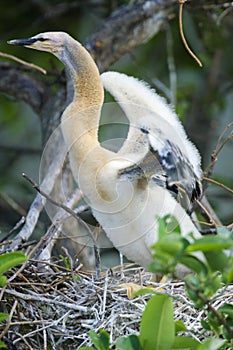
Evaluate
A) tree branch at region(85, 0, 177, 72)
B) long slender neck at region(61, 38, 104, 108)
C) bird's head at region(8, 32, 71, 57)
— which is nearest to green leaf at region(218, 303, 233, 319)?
long slender neck at region(61, 38, 104, 108)

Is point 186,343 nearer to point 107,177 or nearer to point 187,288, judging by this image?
point 187,288

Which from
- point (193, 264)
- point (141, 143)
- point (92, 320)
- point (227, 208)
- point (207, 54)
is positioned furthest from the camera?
point (227, 208)

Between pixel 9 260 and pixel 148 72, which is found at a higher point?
pixel 9 260

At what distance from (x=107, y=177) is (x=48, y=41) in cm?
55

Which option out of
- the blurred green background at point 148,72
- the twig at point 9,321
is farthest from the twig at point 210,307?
the blurred green background at point 148,72

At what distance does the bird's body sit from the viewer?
2709 mm

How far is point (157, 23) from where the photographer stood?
4.14 meters

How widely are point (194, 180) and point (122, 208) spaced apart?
0.94 ft

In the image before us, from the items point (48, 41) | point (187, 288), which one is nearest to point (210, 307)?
point (187, 288)

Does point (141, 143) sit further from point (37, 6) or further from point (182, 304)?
point (37, 6)

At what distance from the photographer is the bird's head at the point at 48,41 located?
2.90 m

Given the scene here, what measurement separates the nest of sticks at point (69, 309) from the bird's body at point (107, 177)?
0.59ft

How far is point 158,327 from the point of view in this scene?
2039mm

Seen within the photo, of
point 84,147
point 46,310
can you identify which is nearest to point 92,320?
point 46,310
